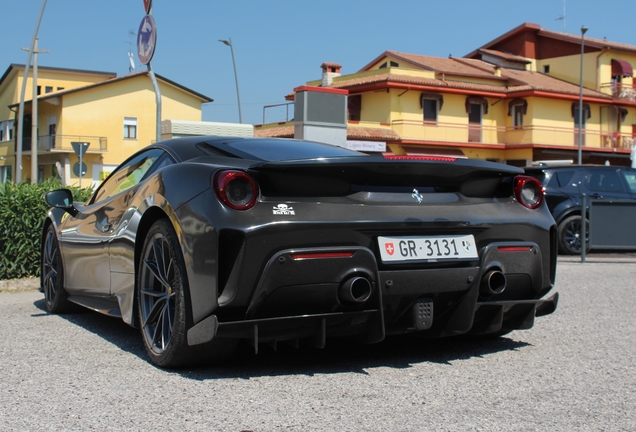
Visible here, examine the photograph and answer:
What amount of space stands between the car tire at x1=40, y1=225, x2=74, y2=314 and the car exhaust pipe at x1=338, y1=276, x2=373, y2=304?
2848 mm

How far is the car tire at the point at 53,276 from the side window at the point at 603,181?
9771mm

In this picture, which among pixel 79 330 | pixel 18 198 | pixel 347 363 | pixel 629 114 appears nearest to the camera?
pixel 347 363

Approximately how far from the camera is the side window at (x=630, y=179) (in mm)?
13695

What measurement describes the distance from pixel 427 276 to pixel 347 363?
2.25 ft

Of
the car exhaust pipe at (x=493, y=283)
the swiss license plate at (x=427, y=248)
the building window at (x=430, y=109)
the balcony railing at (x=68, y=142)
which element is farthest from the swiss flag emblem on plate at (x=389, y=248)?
the balcony railing at (x=68, y=142)

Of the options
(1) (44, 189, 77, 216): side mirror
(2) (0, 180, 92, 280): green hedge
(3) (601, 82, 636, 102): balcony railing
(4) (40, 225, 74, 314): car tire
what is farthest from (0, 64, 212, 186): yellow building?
(1) (44, 189, 77, 216): side mirror

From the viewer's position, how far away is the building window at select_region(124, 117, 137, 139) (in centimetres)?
5422

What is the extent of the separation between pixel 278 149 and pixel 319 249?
1.05 meters

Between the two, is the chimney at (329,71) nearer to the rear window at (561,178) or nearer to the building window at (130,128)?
the building window at (130,128)

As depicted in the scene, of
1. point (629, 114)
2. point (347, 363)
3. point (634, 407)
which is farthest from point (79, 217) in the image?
point (629, 114)

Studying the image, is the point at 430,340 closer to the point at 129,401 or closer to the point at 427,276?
the point at 427,276

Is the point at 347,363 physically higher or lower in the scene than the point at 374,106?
lower

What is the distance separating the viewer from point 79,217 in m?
5.55

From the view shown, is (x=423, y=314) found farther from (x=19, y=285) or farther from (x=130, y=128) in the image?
(x=130, y=128)
